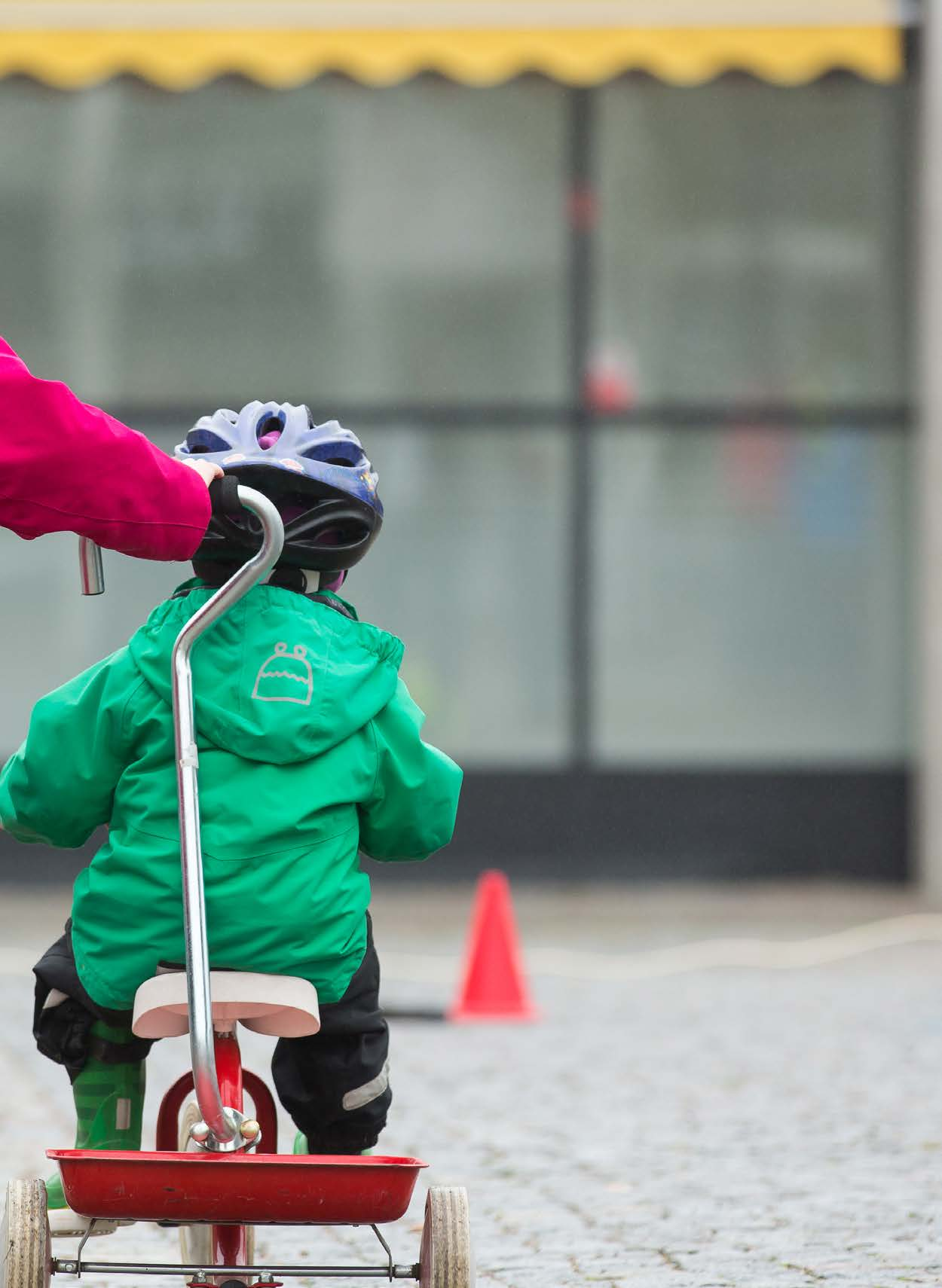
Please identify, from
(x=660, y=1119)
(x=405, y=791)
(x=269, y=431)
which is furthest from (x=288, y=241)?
(x=405, y=791)

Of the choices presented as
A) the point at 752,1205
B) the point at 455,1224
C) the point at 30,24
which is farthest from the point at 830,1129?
the point at 30,24

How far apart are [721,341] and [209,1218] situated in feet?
28.5

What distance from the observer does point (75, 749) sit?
312 cm

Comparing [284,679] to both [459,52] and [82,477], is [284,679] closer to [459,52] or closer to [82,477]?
[82,477]

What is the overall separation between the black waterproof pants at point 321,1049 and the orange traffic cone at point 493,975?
13.4 feet

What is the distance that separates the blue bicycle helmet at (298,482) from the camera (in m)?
3.19

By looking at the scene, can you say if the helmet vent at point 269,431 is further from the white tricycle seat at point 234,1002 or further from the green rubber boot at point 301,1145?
the green rubber boot at point 301,1145

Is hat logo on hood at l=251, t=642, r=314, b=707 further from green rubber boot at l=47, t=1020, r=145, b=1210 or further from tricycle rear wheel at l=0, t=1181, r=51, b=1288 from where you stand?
tricycle rear wheel at l=0, t=1181, r=51, b=1288

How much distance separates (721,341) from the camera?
438 inches

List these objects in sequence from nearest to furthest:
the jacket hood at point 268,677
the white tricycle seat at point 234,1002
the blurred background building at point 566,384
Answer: the white tricycle seat at point 234,1002 < the jacket hood at point 268,677 < the blurred background building at point 566,384

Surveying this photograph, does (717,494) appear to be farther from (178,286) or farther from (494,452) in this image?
(178,286)

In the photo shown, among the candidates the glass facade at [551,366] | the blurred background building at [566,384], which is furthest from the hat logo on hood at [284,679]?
the glass facade at [551,366]

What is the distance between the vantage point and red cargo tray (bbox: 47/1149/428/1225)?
283 cm

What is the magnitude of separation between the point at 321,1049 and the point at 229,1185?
0.37 m
